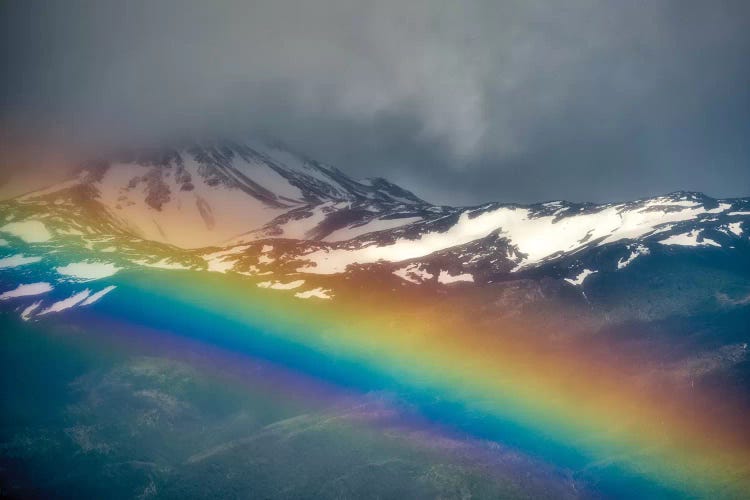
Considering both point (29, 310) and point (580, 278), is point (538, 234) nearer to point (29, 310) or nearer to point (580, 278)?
point (580, 278)

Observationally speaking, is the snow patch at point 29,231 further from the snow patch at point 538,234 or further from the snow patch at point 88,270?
the snow patch at point 538,234

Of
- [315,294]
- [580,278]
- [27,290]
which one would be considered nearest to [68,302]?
[27,290]

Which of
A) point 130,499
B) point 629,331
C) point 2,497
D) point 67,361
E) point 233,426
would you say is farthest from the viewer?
point 629,331

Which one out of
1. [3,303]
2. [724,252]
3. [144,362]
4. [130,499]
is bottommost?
[130,499]

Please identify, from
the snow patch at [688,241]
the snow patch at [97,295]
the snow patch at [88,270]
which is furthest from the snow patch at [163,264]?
the snow patch at [688,241]

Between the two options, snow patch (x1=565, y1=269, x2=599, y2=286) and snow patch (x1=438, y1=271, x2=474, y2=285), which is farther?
snow patch (x1=438, y1=271, x2=474, y2=285)

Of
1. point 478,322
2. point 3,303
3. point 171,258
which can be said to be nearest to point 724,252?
point 478,322

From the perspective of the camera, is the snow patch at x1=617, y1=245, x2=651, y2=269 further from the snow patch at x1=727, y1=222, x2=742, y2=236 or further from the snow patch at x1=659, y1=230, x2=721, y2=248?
the snow patch at x1=727, y1=222, x2=742, y2=236

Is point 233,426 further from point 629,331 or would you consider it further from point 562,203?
point 562,203

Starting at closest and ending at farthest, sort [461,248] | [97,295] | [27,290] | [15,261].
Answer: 1. [97,295]
2. [27,290]
3. [15,261]
4. [461,248]

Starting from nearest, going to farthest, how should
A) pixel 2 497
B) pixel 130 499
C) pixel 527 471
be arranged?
pixel 2 497 < pixel 130 499 < pixel 527 471

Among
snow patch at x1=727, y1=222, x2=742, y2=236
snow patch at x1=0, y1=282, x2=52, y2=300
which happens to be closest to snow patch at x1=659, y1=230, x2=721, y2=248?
snow patch at x1=727, y1=222, x2=742, y2=236
